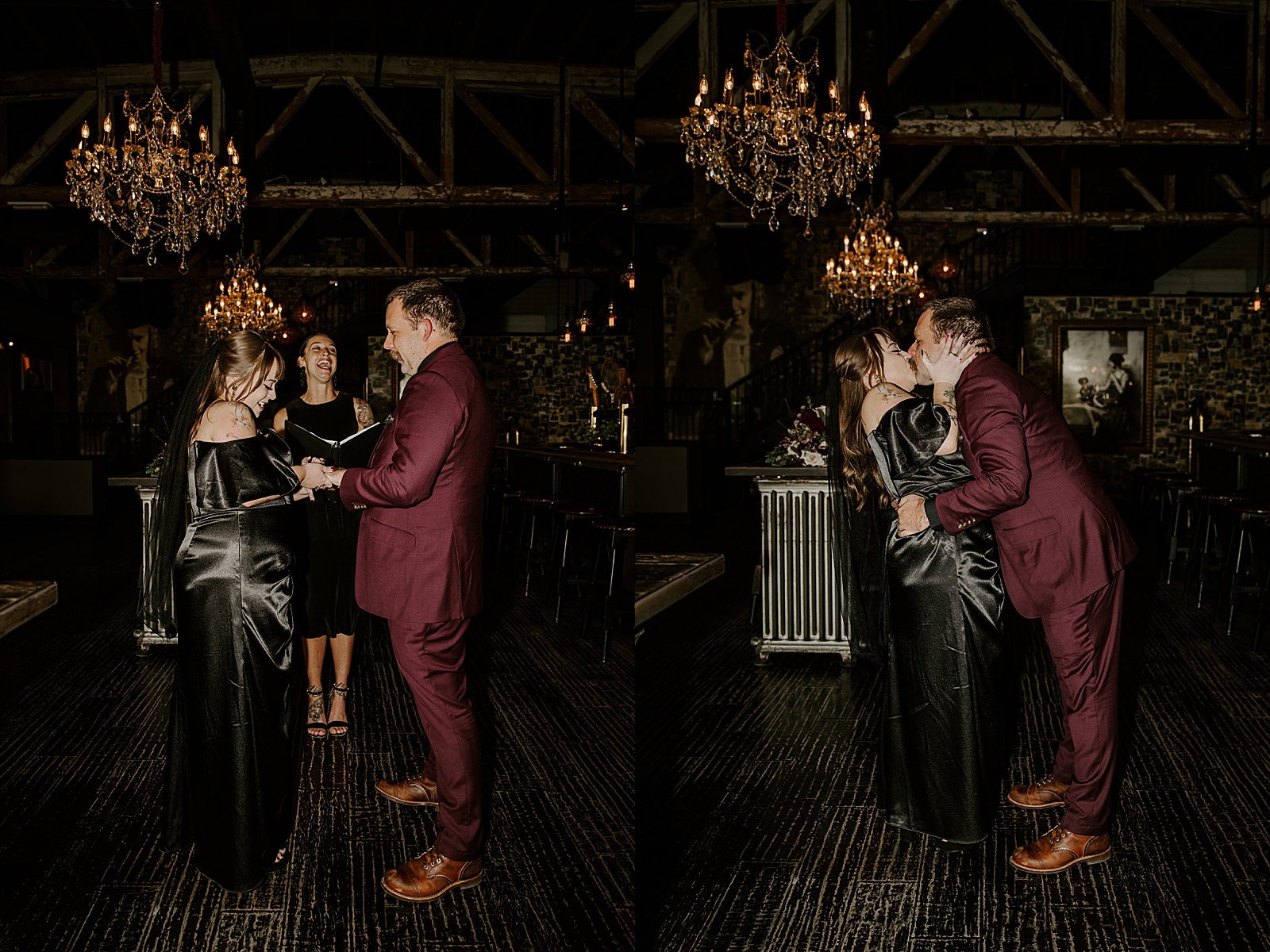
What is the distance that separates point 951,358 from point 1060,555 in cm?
65

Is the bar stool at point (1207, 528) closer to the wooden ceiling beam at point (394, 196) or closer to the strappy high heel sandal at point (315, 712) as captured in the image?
the strappy high heel sandal at point (315, 712)

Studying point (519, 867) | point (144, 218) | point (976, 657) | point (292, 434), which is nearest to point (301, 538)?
point (292, 434)

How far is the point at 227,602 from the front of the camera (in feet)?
9.15

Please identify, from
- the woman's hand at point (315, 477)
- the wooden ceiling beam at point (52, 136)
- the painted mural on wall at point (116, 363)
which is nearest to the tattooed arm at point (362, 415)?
the woman's hand at point (315, 477)

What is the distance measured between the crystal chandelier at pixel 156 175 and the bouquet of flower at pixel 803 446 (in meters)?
4.22

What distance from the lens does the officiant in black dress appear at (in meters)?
4.05

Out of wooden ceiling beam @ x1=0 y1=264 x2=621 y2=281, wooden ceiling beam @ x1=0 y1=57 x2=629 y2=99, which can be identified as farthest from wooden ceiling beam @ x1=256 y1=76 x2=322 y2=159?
wooden ceiling beam @ x1=0 y1=264 x2=621 y2=281

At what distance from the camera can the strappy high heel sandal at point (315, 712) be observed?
4121mm

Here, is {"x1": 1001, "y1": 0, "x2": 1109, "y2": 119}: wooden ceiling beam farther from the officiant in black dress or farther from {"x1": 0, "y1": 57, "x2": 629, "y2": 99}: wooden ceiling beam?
the officiant in black dress

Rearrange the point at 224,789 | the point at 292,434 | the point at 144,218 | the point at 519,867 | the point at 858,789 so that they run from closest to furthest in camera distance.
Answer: the point at 224,789 → the point at 519,867 → the point at 858,789 → the point at 292,434 → the point at 144,218

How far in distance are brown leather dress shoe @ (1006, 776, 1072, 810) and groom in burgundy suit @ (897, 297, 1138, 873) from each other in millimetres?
413

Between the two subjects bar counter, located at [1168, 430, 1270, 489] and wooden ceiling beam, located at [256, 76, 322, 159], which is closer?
bar counter, located at [1168, 430, 1270, 489]

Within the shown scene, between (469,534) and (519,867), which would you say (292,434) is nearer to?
(469,534)

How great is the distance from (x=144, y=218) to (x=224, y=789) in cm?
598
